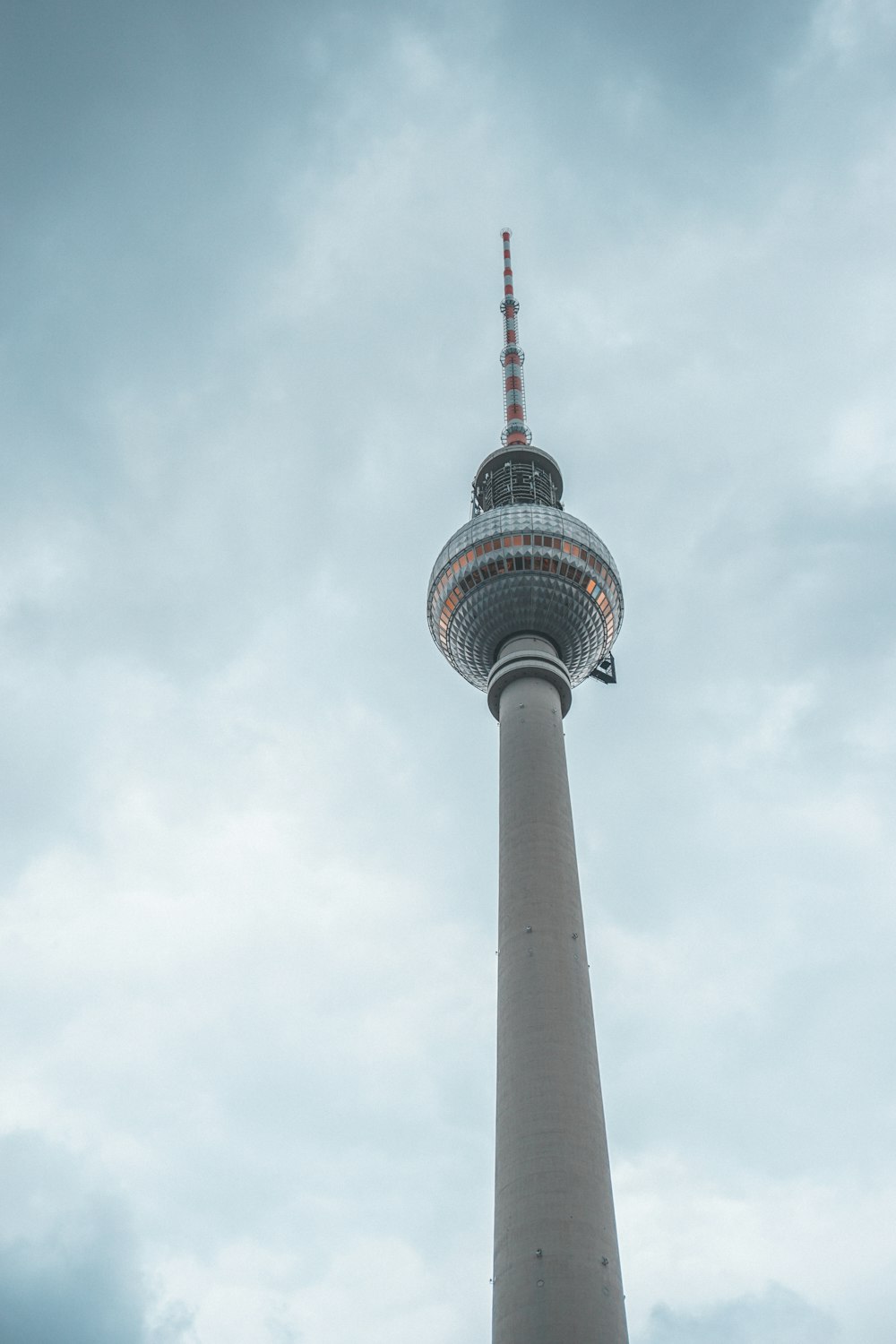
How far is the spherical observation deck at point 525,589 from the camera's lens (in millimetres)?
81438

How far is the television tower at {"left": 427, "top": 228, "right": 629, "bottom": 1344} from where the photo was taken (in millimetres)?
51531

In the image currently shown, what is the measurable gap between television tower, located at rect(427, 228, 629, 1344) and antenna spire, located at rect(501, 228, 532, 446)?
233 millimetres

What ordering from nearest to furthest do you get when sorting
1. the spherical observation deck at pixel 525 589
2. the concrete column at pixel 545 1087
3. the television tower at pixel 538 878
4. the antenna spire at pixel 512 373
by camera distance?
the concrete column at pixel 545 1087, the television tower at pixel 538 878, the spherical observation deck at pixel 525 589, the antenna spire at pixel 512 373

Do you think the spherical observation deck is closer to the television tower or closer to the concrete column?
the television tower

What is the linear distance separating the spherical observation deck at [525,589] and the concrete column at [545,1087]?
26.9 feet

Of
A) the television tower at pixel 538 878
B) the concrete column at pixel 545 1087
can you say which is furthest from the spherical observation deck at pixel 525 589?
the concrete column at pixel 545 1087

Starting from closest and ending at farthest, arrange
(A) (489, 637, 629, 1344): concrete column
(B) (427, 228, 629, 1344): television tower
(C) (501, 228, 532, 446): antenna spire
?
(A) (489, 637, 629, 1344): concrete column → (B) (427, 228, 629, 1344): television tower → (C) (501, 228, 532, 446): antenna spire

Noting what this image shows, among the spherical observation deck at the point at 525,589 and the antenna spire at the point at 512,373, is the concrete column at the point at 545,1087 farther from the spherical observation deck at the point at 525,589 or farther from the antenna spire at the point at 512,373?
the antenna spire at the point at 512,373

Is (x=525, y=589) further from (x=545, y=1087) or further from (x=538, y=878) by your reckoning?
(x=545, y=1087)

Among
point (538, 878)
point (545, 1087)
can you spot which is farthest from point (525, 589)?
point (545, 1087)

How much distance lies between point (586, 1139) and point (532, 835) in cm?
1733

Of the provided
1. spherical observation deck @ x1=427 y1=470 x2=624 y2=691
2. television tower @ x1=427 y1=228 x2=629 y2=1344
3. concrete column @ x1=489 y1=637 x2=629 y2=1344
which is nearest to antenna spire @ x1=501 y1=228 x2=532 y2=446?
television tower @ x1=427 y1=228 x2=629 y2=1344

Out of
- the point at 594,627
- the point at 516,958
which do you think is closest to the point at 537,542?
the point at 594,627

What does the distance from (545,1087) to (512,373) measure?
66891mm
